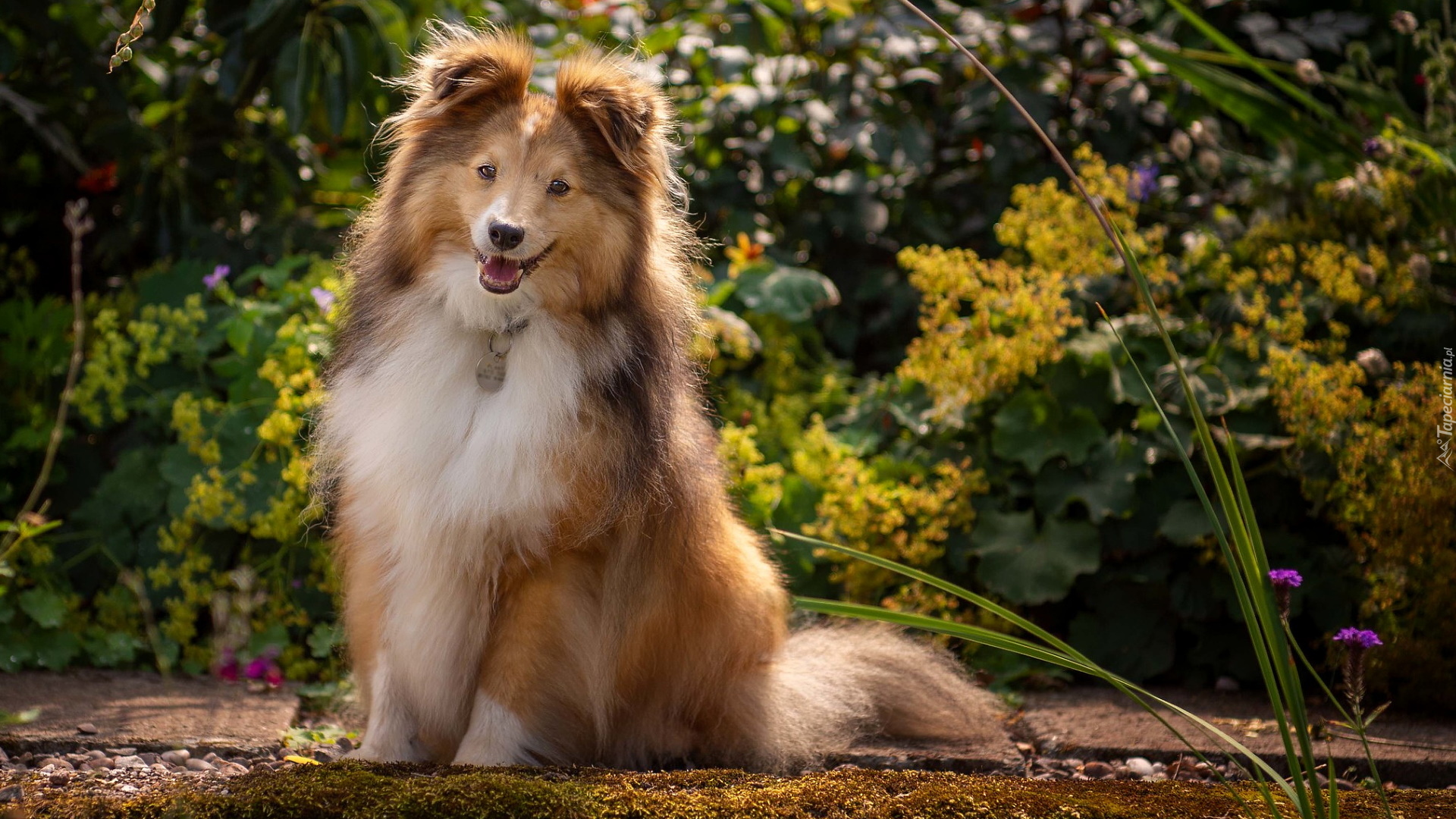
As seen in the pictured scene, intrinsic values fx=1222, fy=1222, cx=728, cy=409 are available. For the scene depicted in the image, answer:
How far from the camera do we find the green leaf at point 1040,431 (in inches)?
175

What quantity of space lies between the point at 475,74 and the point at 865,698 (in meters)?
2.02

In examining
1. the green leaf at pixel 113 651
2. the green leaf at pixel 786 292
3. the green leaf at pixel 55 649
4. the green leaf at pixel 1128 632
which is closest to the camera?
the green leaf at pixel 55 649

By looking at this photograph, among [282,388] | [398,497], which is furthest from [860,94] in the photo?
[398,497]

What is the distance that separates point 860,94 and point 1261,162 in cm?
181

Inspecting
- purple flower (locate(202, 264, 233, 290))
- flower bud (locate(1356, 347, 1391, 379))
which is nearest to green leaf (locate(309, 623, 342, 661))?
purple flower (locate(202, 264, 233, 290))

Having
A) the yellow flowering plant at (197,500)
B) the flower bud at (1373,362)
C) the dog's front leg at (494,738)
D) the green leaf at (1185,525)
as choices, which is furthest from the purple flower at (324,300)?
the flower bud at (1373,362)

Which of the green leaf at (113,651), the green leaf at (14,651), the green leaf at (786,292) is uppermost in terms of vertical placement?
the green leaf at (786,292)

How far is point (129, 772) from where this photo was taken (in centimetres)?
289

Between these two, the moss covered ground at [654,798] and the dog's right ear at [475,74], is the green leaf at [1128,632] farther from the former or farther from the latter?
the dog's right ear at [475,74]

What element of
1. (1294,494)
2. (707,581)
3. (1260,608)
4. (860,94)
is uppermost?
(860,94)

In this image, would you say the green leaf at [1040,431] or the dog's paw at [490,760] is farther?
the green leaf at [1040,431]

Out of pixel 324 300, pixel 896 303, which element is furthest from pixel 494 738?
pixel 896 303

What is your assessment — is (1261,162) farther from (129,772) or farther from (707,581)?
(129,772)

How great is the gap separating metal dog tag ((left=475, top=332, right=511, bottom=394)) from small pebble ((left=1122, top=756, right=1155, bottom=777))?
6.66ft
